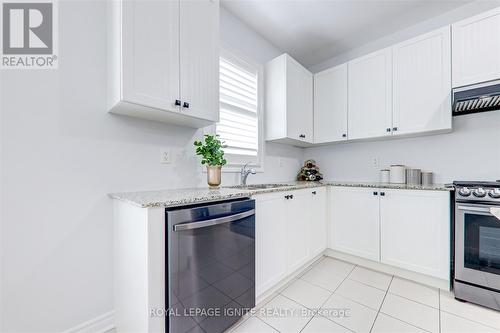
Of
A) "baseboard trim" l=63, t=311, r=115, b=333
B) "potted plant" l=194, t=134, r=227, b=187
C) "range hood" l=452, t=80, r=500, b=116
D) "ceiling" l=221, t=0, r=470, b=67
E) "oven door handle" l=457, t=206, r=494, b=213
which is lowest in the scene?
"baseboard trim" l=63, t=311, r=115, b=333

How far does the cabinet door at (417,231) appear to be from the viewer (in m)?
1.86

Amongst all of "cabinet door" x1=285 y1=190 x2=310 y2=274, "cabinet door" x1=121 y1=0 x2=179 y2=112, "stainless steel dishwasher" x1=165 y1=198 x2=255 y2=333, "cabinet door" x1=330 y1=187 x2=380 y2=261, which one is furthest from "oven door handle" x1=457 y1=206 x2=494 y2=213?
"cabinet door" x1=121 y1=0 x2=179 y2=112

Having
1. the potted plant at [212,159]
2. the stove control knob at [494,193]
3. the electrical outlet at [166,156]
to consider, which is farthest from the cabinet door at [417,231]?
the electrical outlet at [166,156]

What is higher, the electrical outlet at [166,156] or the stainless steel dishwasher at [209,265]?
the electrical outlet at [166,156]

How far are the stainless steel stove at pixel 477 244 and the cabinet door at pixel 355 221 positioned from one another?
621mm

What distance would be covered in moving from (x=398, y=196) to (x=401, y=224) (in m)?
0.28

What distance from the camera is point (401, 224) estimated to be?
2.08m

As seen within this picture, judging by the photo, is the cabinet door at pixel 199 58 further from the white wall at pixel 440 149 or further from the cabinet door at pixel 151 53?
the white wall at pixel 440 149

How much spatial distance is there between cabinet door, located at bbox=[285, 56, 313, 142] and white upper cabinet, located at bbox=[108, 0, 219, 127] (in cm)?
114

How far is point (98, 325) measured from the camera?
139 centimetres

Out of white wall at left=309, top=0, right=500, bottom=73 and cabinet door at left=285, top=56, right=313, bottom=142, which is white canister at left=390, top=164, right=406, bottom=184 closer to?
cabinet door at left=285, top=56, right=313, bottom=142

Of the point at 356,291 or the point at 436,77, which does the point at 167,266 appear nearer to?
the point at 356,291

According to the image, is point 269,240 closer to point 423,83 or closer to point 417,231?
point 417,231

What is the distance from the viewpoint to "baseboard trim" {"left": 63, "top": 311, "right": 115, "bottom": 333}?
1324mm
